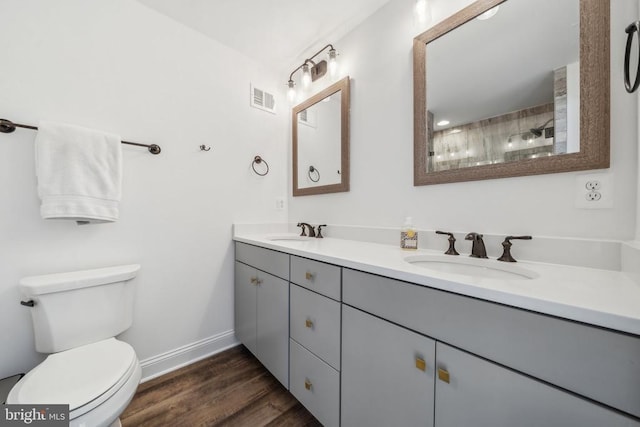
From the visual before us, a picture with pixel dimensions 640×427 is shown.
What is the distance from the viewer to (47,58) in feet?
3.90

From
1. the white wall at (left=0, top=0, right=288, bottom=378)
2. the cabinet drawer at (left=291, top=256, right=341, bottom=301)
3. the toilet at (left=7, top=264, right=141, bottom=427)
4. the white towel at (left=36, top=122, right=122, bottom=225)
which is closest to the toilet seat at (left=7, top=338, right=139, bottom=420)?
the toilet at (left=7, top=264, right=141, bottom=427)

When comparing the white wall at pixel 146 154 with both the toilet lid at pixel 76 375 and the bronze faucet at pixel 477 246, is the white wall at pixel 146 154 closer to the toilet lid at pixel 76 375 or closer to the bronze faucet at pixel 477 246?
the toilet lid at pixel 76 375

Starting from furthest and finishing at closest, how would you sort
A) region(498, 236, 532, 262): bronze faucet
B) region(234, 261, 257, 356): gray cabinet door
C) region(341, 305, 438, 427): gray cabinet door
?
region(234, 261, 257, 356): gray cabinet door → region(498, 236, 532, 262): bronze faucet → region(341, 305, 438, 427): gray cabinet door

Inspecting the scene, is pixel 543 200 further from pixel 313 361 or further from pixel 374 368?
pixel 313 361

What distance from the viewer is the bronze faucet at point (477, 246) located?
1.01 metres

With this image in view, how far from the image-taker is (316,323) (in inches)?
42.8

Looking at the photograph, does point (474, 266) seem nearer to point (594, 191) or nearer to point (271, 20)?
point (594, 191)

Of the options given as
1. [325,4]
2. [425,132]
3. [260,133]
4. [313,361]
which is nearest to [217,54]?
[260,133]

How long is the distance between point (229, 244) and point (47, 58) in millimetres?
1384

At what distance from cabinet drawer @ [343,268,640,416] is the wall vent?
71.7 inches

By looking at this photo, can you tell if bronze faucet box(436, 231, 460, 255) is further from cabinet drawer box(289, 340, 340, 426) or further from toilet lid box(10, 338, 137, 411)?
A: toilet lid box(10, 338, 137, 411)

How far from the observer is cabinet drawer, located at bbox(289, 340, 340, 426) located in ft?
3.30

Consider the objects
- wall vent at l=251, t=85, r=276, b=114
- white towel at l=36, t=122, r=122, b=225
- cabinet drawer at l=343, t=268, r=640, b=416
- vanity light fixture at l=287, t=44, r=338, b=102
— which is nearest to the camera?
cabinet drawer at l=343, t=268, r=640, b=416

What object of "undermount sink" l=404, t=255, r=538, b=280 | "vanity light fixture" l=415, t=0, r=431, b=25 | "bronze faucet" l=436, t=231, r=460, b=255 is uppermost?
"vanity light fixture" l=415, t=0, r=431, b=25
